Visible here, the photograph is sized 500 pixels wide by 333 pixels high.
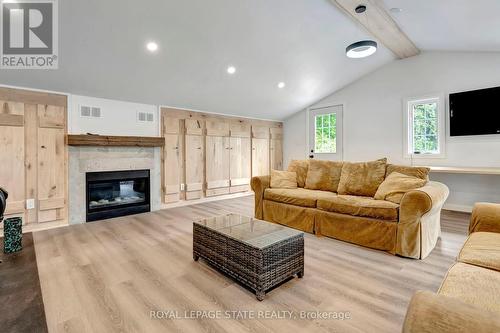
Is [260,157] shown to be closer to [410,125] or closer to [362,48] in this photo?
[410,125]

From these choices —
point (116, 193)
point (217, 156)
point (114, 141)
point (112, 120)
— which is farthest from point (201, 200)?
point (112, 120)

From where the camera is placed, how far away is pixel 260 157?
6.73m

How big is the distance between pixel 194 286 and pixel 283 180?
234 cm

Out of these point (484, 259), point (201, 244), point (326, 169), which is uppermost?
point (326, 169)

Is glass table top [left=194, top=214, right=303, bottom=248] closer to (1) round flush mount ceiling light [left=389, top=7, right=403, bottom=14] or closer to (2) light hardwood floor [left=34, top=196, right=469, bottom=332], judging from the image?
(2) light hardwood floor [left=34, top=196, right=469, bottom=332]

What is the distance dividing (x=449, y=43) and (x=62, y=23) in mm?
5460

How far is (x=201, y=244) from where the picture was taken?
2441 millimetres

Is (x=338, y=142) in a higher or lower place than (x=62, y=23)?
lower

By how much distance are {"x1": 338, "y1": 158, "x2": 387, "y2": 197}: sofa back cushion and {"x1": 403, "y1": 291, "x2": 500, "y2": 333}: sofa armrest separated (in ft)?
8.78

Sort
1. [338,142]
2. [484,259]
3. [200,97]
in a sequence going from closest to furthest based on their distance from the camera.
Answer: [484,259], [200,97], [338,142]

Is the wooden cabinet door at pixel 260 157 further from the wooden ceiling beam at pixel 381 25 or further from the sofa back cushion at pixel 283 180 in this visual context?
the wooden ceiling beam at pixel 381 25

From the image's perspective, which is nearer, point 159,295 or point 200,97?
point 159,295

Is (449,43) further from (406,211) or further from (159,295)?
(159,295)

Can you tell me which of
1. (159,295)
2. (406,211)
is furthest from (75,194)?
(406,211)
